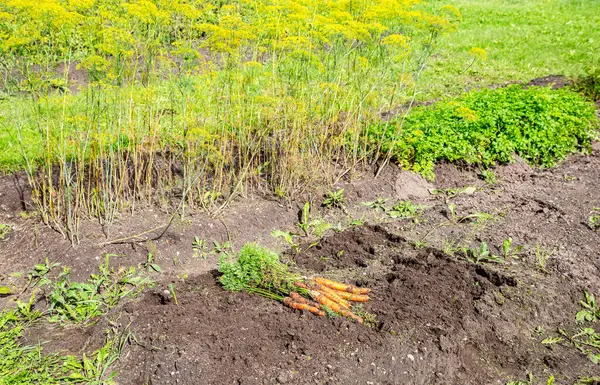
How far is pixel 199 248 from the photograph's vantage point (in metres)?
4.06

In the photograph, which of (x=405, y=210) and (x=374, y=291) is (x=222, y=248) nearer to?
(x=374, y=291)

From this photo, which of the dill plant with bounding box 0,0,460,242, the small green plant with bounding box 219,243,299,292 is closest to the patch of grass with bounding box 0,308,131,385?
the small green plant with bounding box 219,243,299,292

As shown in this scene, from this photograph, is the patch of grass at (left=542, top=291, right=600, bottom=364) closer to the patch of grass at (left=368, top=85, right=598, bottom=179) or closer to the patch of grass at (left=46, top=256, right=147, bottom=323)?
the patch of grass at (left=368, top=85, right=598, bottom=179)

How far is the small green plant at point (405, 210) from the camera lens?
4621mm

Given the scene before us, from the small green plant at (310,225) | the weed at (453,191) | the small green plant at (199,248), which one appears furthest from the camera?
the weed at (453,191)

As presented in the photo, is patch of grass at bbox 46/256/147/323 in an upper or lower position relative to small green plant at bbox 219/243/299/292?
lower

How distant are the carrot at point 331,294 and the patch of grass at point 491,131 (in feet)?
6.62

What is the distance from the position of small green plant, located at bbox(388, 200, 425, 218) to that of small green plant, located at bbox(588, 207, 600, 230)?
4.27ft

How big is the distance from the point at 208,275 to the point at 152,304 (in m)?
0.44

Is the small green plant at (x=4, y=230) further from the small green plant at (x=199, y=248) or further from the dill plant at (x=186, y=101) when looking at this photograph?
the small green plant at (x=199, y=248)

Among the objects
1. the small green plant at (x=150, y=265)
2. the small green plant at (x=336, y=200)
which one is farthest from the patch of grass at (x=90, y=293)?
the small green plant at (x=336, y=200)

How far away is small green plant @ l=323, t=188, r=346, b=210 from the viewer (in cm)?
469

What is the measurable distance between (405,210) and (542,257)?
113 centimetres

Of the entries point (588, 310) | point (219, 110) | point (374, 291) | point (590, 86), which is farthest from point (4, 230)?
point (590, 86)
